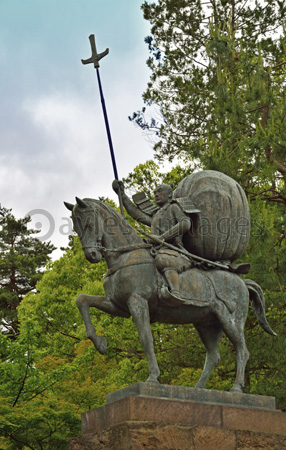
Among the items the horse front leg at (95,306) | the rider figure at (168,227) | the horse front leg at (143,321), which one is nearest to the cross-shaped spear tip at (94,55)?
the rider figure at (168,227)

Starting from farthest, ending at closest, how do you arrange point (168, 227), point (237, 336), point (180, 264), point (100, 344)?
point (168, 227) < point (237, 336) < point (180, 264) < point (100, 344)

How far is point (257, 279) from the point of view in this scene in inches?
563

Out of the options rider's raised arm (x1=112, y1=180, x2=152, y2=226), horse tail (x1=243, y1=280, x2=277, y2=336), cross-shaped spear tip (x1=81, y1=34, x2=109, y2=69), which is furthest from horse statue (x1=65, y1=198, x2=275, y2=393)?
cross-shaped spear tip (x1=81, y1=34, x2=109, y2=69)

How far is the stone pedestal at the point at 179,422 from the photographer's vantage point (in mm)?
6930

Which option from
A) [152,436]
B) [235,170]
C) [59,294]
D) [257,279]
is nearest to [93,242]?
[152,436]

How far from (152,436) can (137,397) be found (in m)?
0.45

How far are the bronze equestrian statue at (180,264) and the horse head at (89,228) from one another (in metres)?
0.01

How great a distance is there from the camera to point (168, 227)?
8.69 m

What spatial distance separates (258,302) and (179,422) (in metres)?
2.42

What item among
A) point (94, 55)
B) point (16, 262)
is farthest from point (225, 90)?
point (16, 262)

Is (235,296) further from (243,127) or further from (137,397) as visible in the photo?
(243,127)

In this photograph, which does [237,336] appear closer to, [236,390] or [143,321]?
[236,390]

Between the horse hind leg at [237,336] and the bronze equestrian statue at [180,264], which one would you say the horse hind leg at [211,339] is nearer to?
the bronze equestrian statue at [180,264]

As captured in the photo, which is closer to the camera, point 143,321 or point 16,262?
point 143,321
